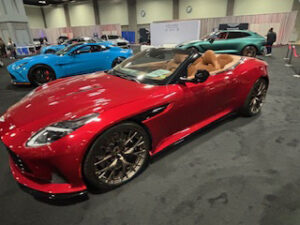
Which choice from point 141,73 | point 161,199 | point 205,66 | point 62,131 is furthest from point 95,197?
point 205,66

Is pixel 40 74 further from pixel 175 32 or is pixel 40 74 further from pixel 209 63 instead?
pixel 175 32

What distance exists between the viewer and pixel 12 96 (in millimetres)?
4672

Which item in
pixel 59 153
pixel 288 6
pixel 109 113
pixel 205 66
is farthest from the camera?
pixel 288 6

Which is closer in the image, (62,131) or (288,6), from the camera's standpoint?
(62,131)

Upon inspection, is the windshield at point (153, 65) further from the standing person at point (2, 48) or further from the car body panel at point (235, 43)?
the standing person at point (2, 48)

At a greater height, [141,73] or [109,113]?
[141,73]

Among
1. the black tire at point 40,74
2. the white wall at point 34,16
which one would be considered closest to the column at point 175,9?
the black tire at point 40,74

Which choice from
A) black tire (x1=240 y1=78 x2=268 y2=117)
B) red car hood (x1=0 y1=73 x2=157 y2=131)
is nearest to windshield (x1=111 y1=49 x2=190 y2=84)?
red car hood (x1=0 y1=73 x2=157 y2=131)

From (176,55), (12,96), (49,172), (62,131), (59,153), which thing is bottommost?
(12,96)

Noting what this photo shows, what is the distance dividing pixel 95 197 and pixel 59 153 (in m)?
0.61

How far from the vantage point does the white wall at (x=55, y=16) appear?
28.4m

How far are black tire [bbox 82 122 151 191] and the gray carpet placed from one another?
13cm

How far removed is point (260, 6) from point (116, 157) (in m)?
21.8

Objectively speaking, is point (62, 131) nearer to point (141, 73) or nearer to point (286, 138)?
point (141, 73)
